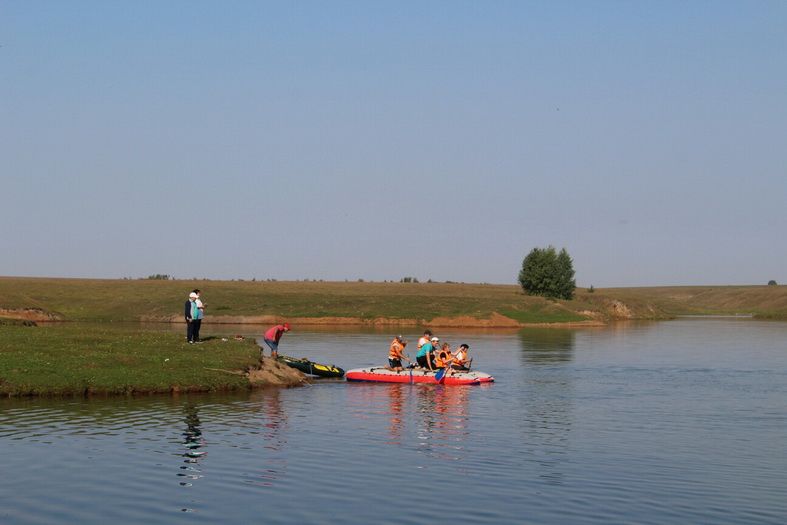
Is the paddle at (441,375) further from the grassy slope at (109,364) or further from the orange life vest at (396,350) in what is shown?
the grassy slope at (109,364)

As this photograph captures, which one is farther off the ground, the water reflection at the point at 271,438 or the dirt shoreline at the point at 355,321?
the dirt shoreline at the point at 355,321

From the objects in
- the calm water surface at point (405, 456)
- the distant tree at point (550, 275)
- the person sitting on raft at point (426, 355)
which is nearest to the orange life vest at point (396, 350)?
the person sitting on raft at point (426, 355)

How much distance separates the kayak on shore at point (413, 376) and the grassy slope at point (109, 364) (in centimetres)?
552

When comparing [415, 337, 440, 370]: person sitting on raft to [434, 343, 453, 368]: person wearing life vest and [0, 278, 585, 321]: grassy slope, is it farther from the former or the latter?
[0, 278, 585, 321]: grassy slope

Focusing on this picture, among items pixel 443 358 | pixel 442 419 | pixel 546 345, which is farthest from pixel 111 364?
pixel 546 345

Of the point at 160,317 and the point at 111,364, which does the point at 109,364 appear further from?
the point at 160,317

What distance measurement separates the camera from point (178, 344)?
1848 inches

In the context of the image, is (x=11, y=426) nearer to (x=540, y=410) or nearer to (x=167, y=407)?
(x=167, y=407)

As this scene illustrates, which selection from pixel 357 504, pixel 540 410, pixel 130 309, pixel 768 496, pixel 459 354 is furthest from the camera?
pixel 130 309

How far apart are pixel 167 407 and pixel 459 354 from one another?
21171 millimetres

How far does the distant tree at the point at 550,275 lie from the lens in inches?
5994

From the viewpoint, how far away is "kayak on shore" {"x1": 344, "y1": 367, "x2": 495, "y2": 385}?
1914 inches

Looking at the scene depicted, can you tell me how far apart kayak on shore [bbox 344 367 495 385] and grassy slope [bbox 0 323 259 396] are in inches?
217

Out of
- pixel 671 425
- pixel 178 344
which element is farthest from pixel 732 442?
pixel 178 344
